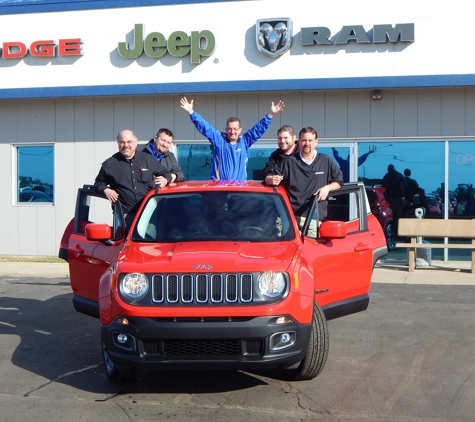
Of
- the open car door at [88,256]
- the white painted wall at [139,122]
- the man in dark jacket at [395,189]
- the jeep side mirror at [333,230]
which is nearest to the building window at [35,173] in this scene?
the white painted wall at [139,122]

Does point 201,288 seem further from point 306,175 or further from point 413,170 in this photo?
point 413,170

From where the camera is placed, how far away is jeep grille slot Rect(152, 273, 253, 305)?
521 cm

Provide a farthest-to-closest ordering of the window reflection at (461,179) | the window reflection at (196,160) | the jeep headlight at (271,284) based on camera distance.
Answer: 1. the window reflection at (196,160)
2. the window reflection at (461,179)
3. the jeep headlight at (271,284)

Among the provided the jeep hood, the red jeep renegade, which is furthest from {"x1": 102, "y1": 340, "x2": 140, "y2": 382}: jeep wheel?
the jeep hood

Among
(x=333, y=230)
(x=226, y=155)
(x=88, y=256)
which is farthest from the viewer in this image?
(x=226, y=155)

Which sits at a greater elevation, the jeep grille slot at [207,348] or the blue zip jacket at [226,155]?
the blue zip jacket at [226,155]

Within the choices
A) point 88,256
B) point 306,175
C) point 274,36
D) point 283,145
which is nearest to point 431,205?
point 274,36

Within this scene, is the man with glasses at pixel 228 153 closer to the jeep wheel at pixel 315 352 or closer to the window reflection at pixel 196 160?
the jeep wheel at pixel 315 352

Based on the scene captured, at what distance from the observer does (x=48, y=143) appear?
15.7 m

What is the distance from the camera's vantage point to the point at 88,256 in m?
6.68

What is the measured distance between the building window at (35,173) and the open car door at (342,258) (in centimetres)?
997

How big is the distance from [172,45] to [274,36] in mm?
2110

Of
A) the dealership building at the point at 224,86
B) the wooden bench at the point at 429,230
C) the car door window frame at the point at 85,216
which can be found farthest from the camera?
the dealership building at the point at 224,86

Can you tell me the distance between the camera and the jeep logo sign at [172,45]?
47.4 ft
